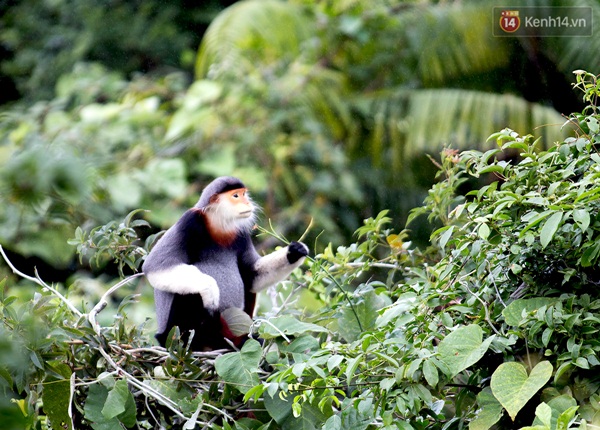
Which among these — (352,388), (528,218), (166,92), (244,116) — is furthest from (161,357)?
(166,92)

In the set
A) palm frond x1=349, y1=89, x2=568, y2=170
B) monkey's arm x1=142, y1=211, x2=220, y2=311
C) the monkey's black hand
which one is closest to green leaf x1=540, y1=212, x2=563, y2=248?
the monkey's black hand

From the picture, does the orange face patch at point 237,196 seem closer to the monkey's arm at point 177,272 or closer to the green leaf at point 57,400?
the monkey's arm at point 177,272

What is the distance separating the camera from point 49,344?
5.60ft

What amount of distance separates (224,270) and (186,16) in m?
5.75

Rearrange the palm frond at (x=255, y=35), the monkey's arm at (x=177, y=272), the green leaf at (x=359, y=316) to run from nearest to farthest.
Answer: the green leaf at (x=359, y=316) → the monkey's arm at (x=177, y=272) → the palm frond at (x=255, y=35)

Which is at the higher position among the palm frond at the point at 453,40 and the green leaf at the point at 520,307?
the green leaf at the point at 520,307

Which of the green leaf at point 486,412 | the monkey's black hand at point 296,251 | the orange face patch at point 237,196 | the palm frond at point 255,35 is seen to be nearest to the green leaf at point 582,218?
the green leaf at point 486,412

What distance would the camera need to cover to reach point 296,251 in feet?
7.53

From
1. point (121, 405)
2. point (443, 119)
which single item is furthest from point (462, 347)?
point (443, 119)

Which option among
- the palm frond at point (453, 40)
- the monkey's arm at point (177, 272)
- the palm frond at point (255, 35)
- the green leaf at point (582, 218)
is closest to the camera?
the green leaf at point (582, 218)

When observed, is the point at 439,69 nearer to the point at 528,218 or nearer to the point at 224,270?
the point at 224,270

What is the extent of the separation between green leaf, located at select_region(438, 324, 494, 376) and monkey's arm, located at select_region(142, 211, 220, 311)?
891 mm

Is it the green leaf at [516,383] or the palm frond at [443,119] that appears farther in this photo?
the palm frond at [443,119]

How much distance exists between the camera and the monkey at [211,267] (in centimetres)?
221
